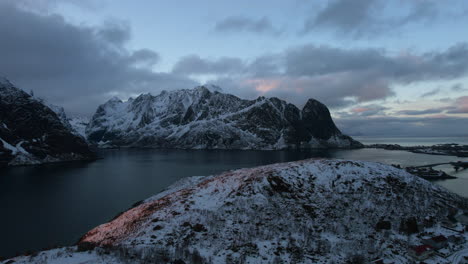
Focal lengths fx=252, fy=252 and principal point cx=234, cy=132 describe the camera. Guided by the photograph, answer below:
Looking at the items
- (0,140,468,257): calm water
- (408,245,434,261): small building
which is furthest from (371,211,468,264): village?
(0,140,468,257): calm water

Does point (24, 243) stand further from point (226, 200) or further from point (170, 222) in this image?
point (226, 200)

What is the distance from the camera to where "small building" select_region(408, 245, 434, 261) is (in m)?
29.4

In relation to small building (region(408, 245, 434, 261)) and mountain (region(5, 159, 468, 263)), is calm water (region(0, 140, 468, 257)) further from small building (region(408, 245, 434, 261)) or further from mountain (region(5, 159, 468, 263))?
small building (region(408, 245, 434, 261))

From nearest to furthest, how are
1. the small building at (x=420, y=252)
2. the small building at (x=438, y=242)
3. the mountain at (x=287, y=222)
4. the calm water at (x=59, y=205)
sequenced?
the mountain at (x=287, y=222) < the small building at (x=420, y=252) < the small building at (x=438, y=242) < the calm water at (x=59, y=205)

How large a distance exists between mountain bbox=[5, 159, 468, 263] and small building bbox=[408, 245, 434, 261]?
1072 mm

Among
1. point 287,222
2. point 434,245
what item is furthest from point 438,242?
point 287,222

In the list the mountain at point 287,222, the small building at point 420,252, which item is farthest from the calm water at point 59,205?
the small building at point 420,252

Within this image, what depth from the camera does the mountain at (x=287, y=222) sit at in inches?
1131

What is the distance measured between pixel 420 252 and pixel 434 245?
4759mm

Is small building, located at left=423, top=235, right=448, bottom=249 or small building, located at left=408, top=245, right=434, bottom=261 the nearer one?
small building, located at left=408, top=245, right=434, bottom=261

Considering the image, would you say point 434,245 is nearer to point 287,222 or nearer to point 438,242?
point 438,242

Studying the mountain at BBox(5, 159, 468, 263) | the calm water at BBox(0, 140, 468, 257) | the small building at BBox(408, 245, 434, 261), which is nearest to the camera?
the mountain at BBox(5, 159, 468, 263)

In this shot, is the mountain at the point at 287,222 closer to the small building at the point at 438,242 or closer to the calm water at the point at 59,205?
the small building at the point at 438,242

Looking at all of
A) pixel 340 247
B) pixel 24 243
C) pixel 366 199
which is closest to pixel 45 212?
pixel 24 243
